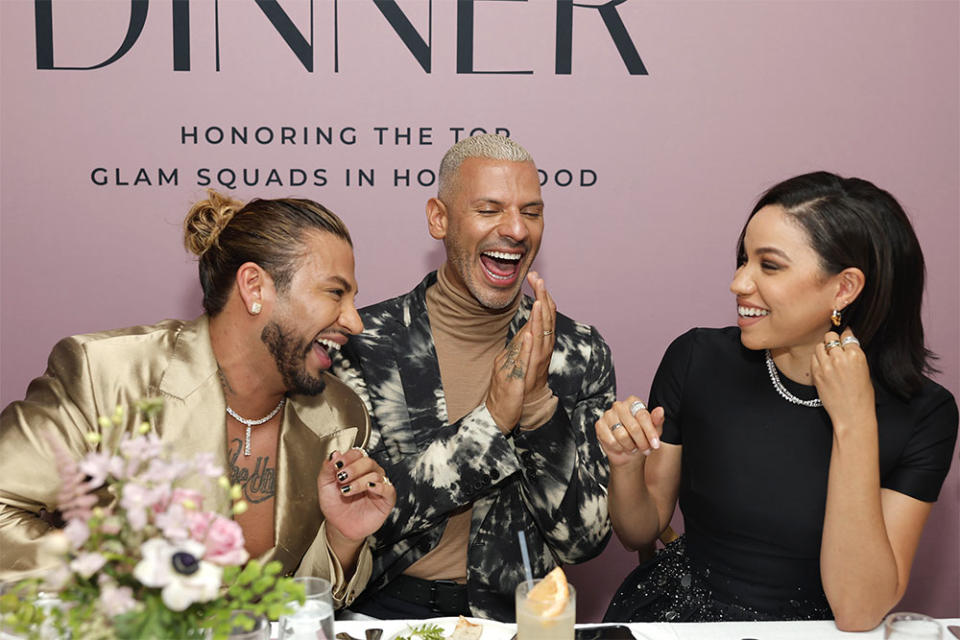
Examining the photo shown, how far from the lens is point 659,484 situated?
7.79 ft

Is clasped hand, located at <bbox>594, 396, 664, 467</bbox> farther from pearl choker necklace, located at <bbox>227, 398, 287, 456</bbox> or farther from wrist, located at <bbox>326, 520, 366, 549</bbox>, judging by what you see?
pearl choker necklace, located at <bbox>227, 398, 287, 456</bbox>

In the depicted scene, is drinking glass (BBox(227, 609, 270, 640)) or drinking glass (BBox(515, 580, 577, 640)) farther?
drinking glass (BBox(515, 580, 577, 640))

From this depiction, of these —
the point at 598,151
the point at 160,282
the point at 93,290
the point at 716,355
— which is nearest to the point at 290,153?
the point at 160,282

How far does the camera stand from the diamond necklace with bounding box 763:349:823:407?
220 centimetres

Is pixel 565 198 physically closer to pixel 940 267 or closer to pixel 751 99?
pixel 751 99

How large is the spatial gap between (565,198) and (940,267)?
1.33 m

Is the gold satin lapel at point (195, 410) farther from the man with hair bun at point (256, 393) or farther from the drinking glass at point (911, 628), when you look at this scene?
the drinking glass at point (911, 628)

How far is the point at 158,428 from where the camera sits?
6.66 feet

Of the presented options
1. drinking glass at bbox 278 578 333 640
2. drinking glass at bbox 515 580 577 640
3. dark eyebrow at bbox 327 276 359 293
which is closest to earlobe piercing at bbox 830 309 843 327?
drinking glass at bbox 515 580 577 640

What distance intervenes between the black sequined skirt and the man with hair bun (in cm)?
66

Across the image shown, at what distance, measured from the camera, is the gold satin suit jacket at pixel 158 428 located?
6.23 ft

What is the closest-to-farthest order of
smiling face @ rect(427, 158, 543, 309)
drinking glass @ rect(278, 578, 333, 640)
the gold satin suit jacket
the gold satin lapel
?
drinking glass @ rect(278, 578, 333, 640) < the gold satin suit jacket < the gold satin lapel < smiling face @ rect(427, 158, 543, 309)

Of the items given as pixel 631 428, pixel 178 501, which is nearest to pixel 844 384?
pixel 631 428

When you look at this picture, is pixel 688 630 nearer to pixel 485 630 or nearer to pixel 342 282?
pixel 485 630
